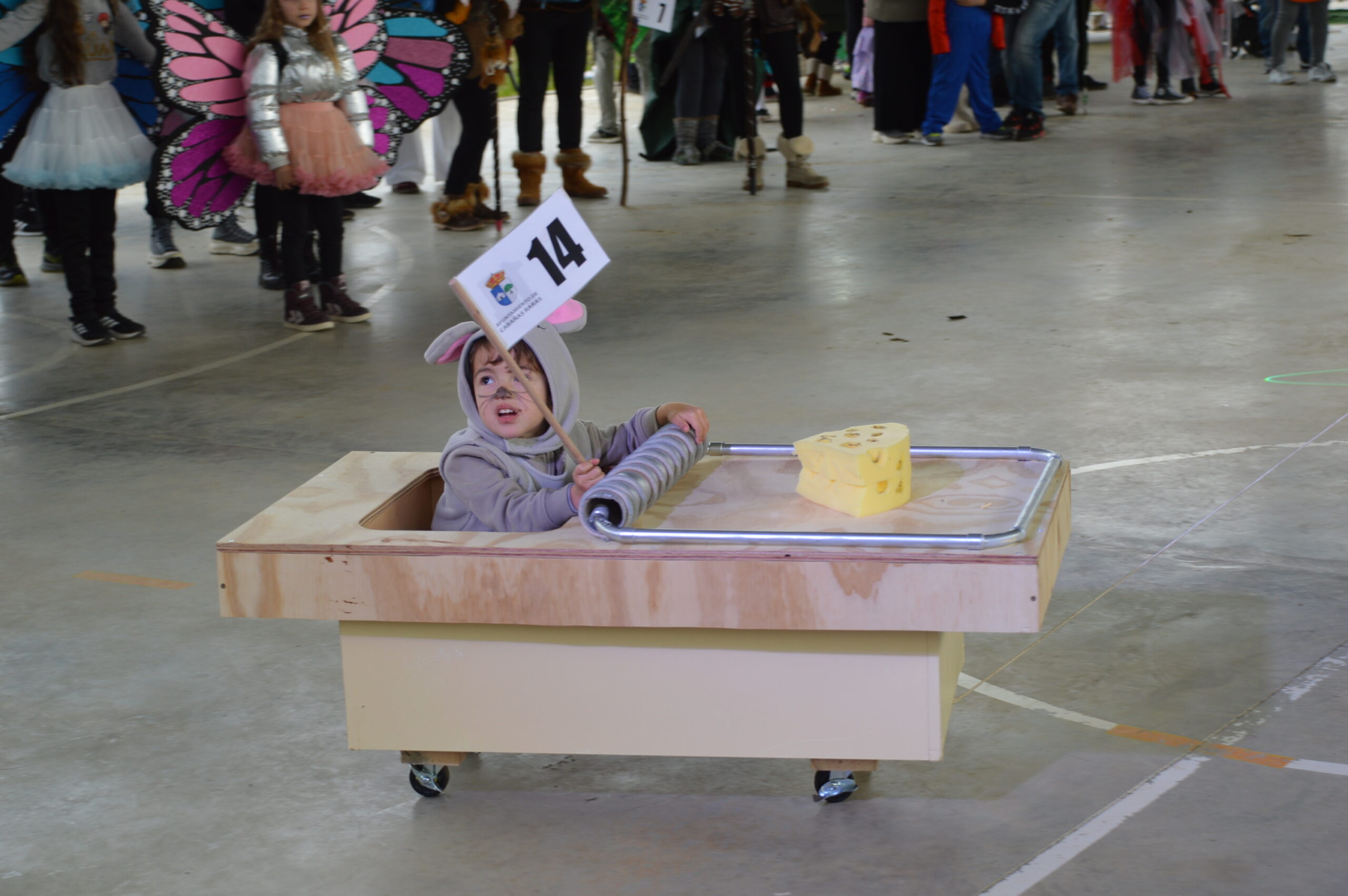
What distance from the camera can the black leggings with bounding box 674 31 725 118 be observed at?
984 centimetres

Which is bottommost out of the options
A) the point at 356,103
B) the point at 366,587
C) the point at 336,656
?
the point at 336,656

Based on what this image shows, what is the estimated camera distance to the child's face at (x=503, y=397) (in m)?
2.69

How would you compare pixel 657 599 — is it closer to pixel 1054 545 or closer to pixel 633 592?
pixel 633 592

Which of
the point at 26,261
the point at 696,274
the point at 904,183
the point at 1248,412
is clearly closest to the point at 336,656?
the point at 1248,412

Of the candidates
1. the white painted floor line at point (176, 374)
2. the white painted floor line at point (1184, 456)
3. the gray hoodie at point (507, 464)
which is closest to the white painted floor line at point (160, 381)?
the white painted floor line at point (176, 374)

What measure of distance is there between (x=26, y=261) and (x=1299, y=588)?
694 cm

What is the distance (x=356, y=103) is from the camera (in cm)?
579

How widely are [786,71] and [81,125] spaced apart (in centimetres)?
419

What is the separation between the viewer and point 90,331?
6.08m

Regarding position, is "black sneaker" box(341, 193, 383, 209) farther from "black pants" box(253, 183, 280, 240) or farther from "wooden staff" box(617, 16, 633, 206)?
"black pants" box(253, 183, 280, 240)

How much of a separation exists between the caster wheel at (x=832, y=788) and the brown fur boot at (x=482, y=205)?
586 cm

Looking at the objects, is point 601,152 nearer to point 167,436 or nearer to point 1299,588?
point 167,436

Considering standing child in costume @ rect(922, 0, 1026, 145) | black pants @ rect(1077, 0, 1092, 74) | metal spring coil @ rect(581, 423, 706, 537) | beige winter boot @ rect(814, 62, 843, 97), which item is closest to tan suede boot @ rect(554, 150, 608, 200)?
standing child in costume @ rect(922, 0, 1026, 145)

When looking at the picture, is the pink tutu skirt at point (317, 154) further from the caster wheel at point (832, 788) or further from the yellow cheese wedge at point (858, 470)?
the caster wheel at point (832, 788)
